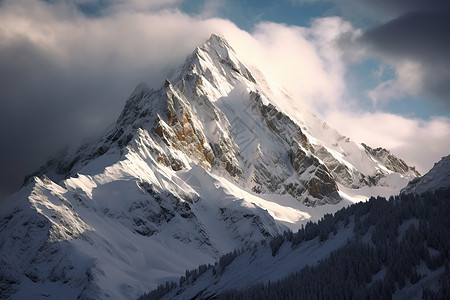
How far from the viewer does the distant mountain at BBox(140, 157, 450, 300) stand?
53.6 m

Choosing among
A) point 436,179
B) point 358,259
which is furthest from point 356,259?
point 436,179

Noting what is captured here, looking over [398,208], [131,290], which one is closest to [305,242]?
[398,208]

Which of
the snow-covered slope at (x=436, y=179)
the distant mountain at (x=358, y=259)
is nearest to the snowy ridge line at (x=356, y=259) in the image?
the distant mountain at (x=358, y=259)

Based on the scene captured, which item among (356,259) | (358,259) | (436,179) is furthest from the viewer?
(436,179)

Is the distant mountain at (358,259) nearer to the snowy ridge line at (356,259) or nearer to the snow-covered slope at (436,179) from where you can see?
the snowy ridge line at (356,259)

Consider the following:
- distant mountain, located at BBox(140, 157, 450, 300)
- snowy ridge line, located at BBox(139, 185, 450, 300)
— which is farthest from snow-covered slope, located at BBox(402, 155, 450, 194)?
snowy ridge line, located at BBox(139, 185, 450, 300)

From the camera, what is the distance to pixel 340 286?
190ft

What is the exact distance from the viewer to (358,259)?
61.8 m

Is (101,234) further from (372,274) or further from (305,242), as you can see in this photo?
(372,274)

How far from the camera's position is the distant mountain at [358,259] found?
53.6 meters

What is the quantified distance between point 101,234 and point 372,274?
144 meters

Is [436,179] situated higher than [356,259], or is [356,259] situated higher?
[436,179]

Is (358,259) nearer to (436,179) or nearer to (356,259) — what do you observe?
(356,259)

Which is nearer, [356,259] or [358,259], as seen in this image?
[358,259]
